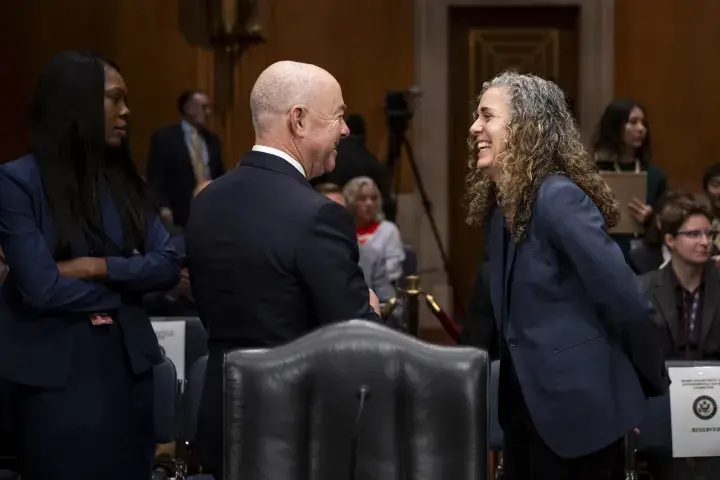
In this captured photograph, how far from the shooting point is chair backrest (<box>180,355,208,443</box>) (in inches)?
135

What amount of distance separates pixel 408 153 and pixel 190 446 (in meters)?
4.59

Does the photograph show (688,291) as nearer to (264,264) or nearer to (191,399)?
(191,399)

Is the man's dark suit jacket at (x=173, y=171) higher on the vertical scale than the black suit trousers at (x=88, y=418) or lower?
higher

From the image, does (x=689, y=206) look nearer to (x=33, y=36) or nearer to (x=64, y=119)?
(x=64, y=119)

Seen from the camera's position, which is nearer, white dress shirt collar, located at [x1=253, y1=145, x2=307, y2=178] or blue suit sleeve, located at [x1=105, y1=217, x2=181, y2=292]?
white dress shirt collar, located at [x1=253, y1=145, x2=307, y2=178]

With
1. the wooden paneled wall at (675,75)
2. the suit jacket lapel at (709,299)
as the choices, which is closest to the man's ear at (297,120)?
the suit jacket lapel at (709,299)

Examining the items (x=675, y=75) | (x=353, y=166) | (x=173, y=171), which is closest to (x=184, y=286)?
(x=353, y=166)

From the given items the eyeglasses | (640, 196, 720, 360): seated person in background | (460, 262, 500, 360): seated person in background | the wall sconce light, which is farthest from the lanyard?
the wall sconce light

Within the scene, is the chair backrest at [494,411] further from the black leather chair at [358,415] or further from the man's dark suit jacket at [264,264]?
the black leather chair at [358,415]

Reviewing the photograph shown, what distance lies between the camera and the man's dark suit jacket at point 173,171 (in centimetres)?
727

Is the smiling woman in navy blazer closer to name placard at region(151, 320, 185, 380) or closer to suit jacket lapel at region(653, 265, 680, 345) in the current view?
name placard at region(151, 320, 185, 380)

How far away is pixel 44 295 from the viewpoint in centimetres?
267

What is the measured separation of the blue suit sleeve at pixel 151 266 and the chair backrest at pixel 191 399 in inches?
22.4

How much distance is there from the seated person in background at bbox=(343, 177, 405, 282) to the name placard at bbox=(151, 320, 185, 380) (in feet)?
6.65
